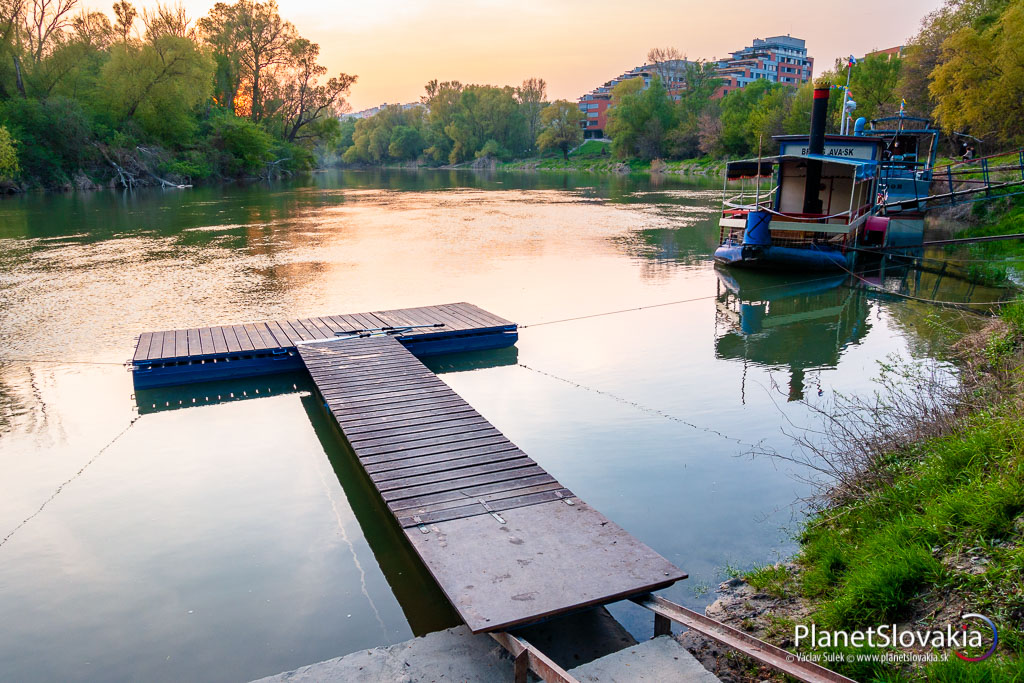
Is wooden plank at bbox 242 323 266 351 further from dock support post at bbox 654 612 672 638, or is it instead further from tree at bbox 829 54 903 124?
tree at bbox 829 54 903 124

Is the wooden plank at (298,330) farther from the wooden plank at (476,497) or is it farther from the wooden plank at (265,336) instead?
the wooden plank at (476,497)

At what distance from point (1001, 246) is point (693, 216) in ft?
41.6

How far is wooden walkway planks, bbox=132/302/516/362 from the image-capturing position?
32.5 ft

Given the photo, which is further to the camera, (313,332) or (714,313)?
(714,313)

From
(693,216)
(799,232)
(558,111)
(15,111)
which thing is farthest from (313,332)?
(558,111)

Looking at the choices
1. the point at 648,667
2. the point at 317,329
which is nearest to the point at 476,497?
the point at 648,667

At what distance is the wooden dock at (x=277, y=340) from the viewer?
9.62 meters

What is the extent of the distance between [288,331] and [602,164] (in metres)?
77.2

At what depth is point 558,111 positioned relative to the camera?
99.4 metres

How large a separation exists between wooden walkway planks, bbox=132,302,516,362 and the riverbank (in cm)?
683

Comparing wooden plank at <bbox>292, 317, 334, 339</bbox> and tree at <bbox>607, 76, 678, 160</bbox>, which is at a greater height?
tree at <bbox>607, 76, 678, 160</bbox>

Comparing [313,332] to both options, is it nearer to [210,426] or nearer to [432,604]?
[210,426]

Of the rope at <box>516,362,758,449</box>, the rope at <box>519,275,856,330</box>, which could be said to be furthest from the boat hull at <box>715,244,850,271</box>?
the rope at <box>516,362,758,449</box>

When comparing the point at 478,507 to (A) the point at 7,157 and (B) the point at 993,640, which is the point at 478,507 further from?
(A) the point at 7,157
